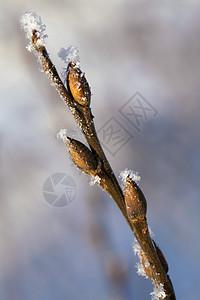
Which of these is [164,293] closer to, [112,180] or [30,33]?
[112,180]

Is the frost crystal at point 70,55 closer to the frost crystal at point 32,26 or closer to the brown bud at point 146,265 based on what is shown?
the frost crystal at point 32,26

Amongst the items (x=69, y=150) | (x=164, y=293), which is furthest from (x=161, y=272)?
(x=69, y=150)

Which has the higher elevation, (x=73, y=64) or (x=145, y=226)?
(x=73, y=64)

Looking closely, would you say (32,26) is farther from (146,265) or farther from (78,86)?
(146,265)

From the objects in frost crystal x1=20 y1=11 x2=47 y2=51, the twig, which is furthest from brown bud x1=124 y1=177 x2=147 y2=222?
frost crystal x1=20 y1=11 x2=47 y2=51

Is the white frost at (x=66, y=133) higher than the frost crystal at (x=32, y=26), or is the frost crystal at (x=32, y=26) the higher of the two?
the frost crystal at (x=32, y=26)

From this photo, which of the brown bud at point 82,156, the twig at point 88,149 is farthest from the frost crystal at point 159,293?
the brown bud at point 82,156

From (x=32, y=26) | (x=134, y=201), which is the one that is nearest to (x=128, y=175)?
(x=134, y=201)

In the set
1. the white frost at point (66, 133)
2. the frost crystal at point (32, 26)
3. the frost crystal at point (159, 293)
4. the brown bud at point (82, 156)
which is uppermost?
the frost crystal at point (32, 26)

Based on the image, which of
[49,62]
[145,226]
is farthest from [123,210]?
[49,62]
